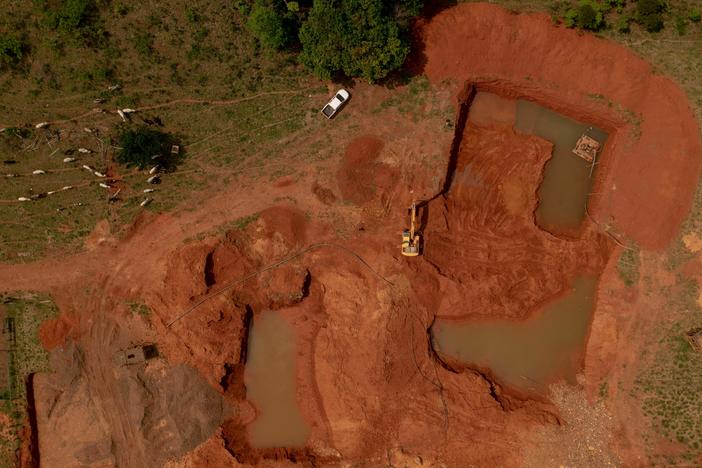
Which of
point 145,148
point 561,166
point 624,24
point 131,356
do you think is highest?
point 624,24

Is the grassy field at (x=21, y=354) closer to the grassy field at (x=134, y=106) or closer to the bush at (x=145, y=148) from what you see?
the grassy field at (x=134, y=106)

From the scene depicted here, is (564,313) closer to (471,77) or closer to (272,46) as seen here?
(471,77)

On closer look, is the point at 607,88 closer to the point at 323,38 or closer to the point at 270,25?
the point at 323,38

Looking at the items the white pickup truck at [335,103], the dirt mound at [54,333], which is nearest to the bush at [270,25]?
the white pickup truck at [335,103]

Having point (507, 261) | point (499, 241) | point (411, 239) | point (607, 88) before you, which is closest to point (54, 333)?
point (411, 239)

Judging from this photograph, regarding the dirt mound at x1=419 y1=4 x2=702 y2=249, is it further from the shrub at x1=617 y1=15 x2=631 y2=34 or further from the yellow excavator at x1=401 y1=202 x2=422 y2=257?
the yellow excavator at x1=401 y1=202 x2=422 y2=257

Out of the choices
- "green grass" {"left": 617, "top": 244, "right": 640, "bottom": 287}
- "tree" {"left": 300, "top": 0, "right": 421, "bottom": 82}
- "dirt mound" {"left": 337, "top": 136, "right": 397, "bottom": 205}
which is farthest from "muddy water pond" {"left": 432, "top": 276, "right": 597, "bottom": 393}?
"tree" {"left": 300, "top": 0, "right": 421, "bottom": 82}
